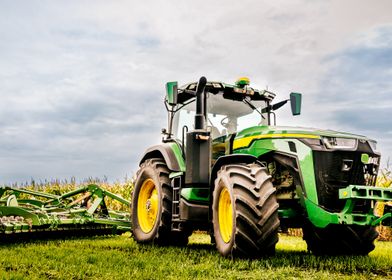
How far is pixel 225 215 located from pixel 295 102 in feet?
9.79

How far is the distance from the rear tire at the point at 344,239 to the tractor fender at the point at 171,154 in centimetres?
226

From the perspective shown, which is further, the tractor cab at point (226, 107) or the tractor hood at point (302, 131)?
the tractor cab at point (226, 107)

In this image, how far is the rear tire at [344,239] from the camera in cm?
771

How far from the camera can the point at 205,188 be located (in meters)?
7.79

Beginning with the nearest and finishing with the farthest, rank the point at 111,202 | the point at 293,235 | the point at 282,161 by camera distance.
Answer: the point at 282,161
the point at 293,235
the point at 111,202

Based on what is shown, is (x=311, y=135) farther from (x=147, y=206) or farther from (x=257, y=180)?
(x=147, y=206)

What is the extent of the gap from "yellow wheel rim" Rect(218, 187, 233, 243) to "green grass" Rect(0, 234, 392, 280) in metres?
0.36

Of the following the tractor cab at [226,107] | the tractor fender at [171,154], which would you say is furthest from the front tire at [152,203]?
the tractor cab at [226,107]

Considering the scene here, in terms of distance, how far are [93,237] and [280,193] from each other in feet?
15.0

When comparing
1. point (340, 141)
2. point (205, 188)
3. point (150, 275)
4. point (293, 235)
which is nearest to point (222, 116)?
point (205, 188)

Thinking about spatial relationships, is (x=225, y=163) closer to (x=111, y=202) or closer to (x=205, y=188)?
(x=205, y=188)

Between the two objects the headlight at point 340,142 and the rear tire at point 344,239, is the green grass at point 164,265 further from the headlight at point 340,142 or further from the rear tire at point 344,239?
the headlight at point 340,142

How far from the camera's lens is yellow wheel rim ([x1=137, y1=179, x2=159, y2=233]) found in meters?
9.45

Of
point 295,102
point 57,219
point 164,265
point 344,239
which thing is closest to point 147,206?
point 57,219
